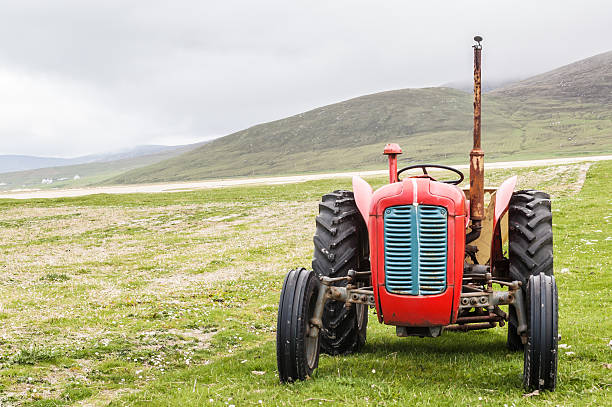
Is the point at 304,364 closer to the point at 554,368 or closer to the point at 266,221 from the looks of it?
the point at 554,368

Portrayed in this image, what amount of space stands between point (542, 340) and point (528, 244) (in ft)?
8.16

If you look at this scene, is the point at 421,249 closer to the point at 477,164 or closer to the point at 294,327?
the point at 294,327

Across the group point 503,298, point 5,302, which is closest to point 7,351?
point 5,302

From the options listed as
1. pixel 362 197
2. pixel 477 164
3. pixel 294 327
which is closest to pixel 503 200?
pixel 477 164

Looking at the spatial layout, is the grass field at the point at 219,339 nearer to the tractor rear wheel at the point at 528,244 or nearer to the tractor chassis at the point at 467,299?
the tractor chassis at the point at 467,299

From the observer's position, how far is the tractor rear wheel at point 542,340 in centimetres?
704

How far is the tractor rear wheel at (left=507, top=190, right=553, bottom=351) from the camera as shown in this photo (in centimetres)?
912

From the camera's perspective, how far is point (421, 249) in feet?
23.7

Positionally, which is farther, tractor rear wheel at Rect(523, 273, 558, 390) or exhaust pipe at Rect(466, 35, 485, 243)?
exhaust pipe at Rect(466, 35, 485, 243)

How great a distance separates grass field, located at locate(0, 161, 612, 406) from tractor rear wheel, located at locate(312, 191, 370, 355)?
335mm

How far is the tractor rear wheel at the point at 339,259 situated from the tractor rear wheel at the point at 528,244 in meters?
2.33

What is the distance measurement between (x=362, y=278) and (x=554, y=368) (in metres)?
2.92

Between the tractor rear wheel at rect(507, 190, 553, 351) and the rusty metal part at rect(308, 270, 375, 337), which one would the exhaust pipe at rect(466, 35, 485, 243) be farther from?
the rusty metal part at rect(308, 270, 375, 337)

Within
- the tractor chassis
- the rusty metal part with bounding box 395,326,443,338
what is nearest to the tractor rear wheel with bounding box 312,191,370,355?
the tractor chassis
